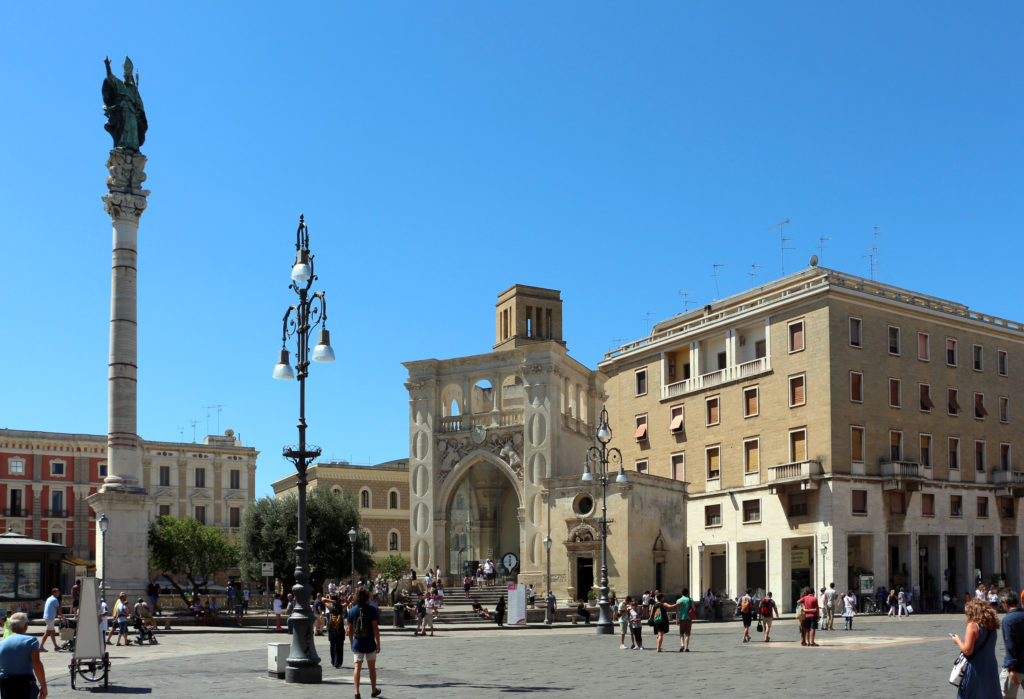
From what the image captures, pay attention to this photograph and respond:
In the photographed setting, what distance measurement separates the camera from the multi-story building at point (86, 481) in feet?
241

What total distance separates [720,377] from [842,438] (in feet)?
24.4

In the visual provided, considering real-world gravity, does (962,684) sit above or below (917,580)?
above

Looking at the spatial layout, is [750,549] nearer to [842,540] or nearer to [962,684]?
[842,540]

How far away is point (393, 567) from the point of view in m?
76.6

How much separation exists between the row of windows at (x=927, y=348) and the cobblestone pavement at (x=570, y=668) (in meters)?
18.1

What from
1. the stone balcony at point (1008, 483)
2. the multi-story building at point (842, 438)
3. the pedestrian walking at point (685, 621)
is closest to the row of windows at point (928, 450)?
the multi-story building at point (842, 438)

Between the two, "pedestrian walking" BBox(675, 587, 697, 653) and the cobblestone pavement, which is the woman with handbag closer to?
the cobblestone pavement

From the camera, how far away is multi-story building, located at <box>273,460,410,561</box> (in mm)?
80131

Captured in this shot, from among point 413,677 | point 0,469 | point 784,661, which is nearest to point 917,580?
point 784,661

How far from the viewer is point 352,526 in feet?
185

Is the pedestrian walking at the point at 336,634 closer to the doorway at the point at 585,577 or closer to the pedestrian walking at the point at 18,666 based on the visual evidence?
the pedestrian walking at the point at 18,666

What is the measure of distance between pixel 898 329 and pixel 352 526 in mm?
27191

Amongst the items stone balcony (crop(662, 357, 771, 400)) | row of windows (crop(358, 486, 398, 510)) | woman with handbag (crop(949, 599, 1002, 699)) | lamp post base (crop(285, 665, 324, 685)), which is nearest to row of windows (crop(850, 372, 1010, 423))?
stone balcony (crop(662, 357, 771, 400))

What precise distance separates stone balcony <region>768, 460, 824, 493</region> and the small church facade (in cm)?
569
